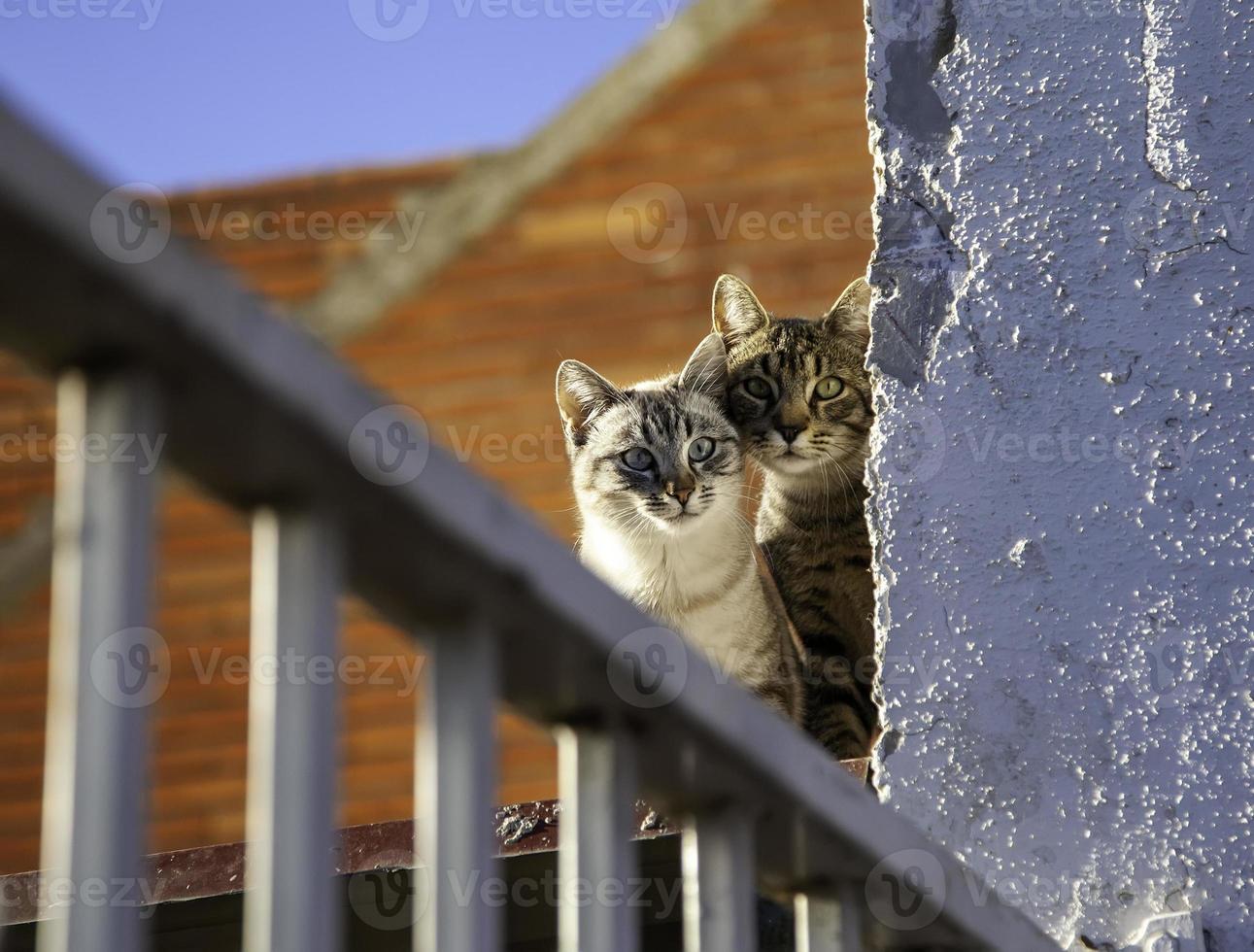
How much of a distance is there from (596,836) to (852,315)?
272cm

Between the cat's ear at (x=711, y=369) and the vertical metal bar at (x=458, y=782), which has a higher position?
the cat's ear at (x=711, y=369)

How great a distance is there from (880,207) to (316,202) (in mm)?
6418

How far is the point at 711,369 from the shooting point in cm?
377

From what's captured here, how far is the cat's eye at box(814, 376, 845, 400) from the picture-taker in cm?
344

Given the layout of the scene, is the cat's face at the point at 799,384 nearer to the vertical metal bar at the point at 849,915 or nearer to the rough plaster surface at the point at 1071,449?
the rough plaster surface at the point at 1071,449

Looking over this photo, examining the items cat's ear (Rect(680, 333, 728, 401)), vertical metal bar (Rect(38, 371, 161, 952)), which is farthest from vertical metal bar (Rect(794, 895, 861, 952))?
cat's ear (Rect(680, 333, 728, 401))

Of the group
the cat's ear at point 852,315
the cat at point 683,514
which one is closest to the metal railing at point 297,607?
the cat at point 683,514

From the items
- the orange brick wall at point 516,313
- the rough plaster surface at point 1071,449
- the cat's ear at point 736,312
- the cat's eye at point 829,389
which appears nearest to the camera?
the rough plaster surface at point 1071,449

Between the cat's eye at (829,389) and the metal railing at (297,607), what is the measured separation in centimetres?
239

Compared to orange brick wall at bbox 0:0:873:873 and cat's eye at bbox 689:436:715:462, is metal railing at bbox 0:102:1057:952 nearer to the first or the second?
cat's eye at bbox 689:436:715:462

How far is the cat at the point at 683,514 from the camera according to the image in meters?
3.39

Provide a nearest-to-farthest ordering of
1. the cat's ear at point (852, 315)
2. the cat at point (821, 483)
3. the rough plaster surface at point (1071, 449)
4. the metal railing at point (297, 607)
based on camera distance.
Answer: the metal railing at point (297, 607) → the rough plaster surface at point (1071, 449) → the cat at point (821, 483) → the cat's ear at point (852, 315)

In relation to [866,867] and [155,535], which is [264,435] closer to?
[155,535]

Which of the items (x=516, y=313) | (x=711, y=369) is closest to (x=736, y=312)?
(x=711, y=369)
